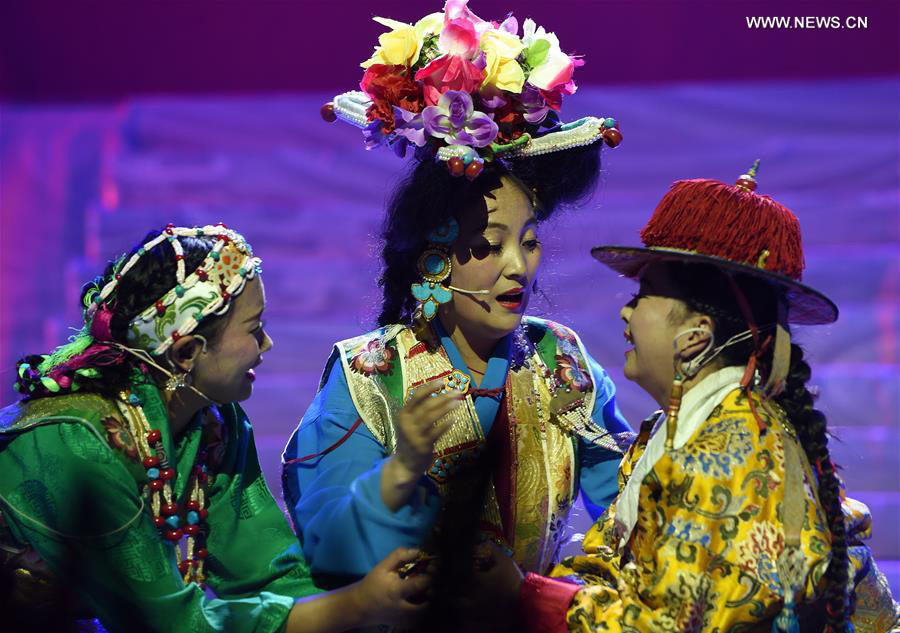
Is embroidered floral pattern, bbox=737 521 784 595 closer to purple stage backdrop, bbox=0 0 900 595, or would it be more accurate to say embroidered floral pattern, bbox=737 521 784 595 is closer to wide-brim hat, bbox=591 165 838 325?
wide-brim hat, bbox=591 165 838 325

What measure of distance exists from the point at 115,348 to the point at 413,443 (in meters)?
0.73

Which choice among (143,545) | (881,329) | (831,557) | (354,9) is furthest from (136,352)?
(881,329)

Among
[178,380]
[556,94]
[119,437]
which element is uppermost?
[556,94]

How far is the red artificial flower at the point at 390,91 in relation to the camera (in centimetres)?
263

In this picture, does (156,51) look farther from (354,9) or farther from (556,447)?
(556,447)

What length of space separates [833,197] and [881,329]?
2.05ft

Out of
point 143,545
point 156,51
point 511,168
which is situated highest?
point 156,51

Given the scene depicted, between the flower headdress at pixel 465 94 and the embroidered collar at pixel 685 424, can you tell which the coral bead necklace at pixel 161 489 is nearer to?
the flower headdress at pixel 465 94

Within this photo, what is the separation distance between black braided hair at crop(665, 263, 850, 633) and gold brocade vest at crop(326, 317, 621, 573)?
583 millimetres

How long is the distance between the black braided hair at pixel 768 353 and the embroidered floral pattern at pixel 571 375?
0.58m

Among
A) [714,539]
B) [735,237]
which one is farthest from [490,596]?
[735,237]

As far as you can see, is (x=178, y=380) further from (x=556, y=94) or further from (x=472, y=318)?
(x=556, y=94)

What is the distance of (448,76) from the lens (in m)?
2.54

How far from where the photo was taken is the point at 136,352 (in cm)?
247
